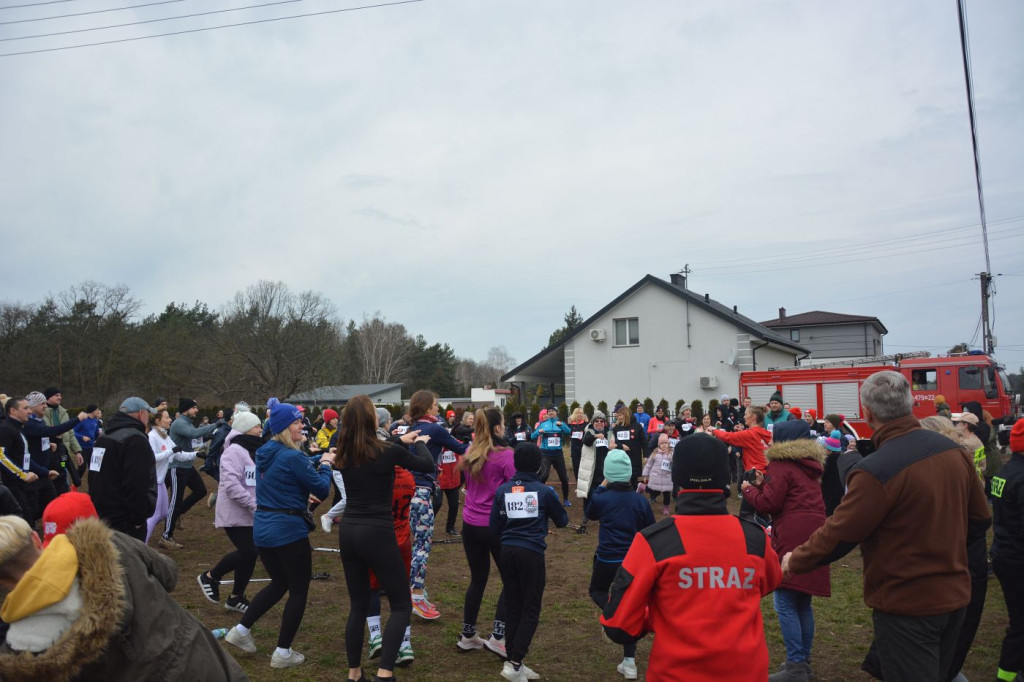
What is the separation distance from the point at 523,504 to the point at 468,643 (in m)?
1.64

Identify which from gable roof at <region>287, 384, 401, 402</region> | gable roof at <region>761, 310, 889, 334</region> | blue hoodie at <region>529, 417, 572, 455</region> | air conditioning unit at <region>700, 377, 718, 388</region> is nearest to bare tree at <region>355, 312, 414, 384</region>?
gable roof at <region>287, 384, 401, 402</region>

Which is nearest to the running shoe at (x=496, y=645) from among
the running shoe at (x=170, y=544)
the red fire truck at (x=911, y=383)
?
the running shoe at (x=170, y=544)

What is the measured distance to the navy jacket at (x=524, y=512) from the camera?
5363mm

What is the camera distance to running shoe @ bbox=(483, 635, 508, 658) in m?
5.95

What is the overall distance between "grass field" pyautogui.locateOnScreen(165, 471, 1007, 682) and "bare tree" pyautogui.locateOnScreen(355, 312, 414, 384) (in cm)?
6885

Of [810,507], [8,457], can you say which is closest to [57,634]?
[810,507]

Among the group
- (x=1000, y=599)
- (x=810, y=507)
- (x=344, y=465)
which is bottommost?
(x=1000, y=599)

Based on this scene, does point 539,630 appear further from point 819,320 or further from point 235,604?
point 819,320

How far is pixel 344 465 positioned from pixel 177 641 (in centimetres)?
253

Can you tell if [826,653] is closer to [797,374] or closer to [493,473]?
[493,473]

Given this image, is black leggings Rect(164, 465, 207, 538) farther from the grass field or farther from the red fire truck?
the red fire truck

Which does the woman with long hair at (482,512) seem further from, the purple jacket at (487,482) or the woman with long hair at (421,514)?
the woman with long hair at (421,514)

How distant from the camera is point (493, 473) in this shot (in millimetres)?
6121

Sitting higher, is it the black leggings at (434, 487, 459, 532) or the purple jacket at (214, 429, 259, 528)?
the purple jacket at (214, 429, 259, 528)
